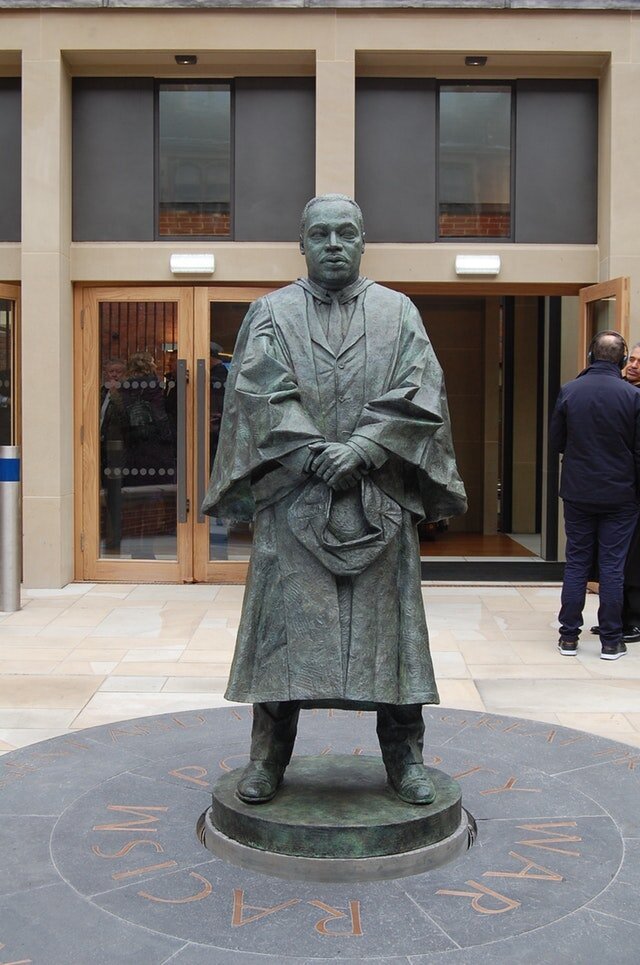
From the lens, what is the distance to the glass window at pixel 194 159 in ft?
32.5

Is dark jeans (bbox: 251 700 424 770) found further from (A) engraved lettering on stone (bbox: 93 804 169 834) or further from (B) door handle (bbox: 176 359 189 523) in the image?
(B) door handle (bbox: 176 359 189 523)

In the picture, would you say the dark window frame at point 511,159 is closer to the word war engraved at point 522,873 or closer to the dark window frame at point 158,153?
the dark window frame at point 158,153

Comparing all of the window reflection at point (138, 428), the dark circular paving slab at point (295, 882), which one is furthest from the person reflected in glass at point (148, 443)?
the dark circular paving slab at point (295, 882)

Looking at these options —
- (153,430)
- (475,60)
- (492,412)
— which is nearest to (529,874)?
(153,430)

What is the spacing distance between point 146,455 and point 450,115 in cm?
413

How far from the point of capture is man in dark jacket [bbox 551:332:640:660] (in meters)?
7.00

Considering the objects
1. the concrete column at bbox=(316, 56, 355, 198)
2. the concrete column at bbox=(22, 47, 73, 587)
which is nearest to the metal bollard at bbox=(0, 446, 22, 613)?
the concrete column at bbox=(22, 47, 73, 587)

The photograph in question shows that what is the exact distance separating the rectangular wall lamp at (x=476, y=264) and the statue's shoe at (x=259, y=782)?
6.69 metres

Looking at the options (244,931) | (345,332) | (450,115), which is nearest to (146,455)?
(450,115)

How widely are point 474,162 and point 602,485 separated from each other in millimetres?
4130

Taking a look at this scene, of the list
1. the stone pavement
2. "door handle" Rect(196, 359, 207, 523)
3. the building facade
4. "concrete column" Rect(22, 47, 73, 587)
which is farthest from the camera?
"door handle" Rect(196, 359, 207, 523)

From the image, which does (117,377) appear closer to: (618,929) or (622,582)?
(622,582)

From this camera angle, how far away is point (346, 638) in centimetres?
348

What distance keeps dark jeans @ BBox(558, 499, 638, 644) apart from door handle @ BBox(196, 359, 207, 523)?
377cm
